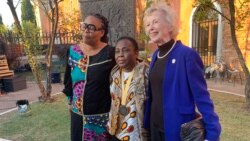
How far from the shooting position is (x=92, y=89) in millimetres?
2410

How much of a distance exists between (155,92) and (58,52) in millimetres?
11870

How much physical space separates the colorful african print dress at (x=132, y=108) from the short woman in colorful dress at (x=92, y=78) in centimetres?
19

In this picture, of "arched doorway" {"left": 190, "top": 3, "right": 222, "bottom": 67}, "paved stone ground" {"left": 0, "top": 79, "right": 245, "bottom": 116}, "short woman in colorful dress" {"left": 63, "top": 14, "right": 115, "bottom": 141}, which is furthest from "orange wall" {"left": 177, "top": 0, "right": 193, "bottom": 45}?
"short woman in colorful dress" {"left": 63, "top": 14, "right": 115, "bottom": 141}

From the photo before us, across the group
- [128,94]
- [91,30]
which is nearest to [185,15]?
[91,30]

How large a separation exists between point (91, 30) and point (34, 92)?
23.9 feet

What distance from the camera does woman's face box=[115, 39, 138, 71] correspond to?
2209 millimetres

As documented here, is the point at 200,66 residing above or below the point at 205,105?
above

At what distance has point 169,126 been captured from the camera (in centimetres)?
185

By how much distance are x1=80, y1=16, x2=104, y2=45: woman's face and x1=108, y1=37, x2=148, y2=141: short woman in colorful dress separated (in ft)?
0.95

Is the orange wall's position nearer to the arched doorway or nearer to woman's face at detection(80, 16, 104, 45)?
the arched doorway

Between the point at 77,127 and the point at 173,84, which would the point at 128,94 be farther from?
the point at 77,127

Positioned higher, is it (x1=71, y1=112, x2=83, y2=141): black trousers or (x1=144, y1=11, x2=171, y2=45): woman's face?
(x1=144, y1=11, x2=171, y2=45): woman's face

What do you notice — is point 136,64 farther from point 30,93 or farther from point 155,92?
point 30,93

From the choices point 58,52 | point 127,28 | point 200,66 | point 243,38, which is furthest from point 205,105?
point 58,52
